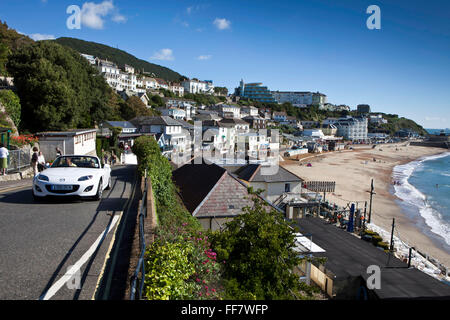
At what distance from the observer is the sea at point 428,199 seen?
3070 centimetres

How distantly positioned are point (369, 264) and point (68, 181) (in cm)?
1485

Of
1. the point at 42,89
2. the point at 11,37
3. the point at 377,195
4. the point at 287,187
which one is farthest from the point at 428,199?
the point at 11,37

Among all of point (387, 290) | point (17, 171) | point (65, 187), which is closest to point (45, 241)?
point (65, 187)

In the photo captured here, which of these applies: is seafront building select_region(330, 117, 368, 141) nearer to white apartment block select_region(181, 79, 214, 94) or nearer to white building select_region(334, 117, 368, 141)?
white building select_region(334, 117, 368, 141)

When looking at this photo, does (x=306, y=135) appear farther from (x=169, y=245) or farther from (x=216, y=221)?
(x=169, y=245)

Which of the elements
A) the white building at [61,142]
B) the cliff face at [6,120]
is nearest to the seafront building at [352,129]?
the white building at [61,142]

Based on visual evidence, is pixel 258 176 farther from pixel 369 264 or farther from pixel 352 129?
pixel 352 129

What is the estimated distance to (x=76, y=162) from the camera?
420 inches

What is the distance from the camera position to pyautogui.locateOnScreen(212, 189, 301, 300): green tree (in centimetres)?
773

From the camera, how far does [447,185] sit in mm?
54219

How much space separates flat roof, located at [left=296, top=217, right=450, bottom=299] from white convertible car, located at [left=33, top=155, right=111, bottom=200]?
36.2ft

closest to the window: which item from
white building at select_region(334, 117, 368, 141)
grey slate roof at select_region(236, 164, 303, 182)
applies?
grey slate roof at select_region(236, 164, 303, 182)

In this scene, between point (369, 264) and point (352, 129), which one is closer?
point (369, 264)
